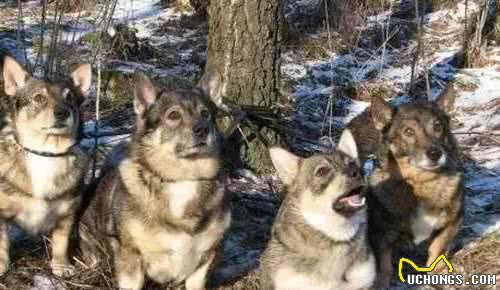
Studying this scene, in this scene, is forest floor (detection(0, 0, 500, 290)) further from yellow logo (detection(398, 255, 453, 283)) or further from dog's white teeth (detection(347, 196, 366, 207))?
dog's white teeth (detection(347, 196, 366, 207))

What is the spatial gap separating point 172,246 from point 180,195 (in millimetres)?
331

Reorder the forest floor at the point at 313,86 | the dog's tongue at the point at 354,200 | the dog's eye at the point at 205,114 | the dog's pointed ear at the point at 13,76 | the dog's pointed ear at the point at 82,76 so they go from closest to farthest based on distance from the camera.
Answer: the dog's tongue at the point at 354,200, the dog's eye at the point at 205,114, the dog's pointed ear at the point at 13,76, the dog's pointed ear at the point at 82,76, the forest floor at the point at 313,86

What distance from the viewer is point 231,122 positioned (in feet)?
21.6

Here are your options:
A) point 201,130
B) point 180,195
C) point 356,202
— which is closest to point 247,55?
point 201,130

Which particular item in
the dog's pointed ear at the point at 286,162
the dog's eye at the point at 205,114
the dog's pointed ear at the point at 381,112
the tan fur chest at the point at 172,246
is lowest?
the tan fur chest at the point at 172,246

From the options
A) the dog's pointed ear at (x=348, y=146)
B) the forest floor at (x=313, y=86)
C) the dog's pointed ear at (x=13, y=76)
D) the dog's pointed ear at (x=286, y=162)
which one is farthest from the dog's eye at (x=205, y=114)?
the dog's pointed ear at (x=13, y=76)

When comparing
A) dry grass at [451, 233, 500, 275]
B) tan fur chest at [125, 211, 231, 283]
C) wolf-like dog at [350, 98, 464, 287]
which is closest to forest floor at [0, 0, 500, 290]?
dry grass at [451, 233, 500, 275]

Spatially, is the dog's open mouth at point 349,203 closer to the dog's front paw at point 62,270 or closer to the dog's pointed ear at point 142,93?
the dog's pointed ear at point 142,93

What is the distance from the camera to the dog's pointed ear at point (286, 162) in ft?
16.1

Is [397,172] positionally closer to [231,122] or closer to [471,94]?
[231,122]

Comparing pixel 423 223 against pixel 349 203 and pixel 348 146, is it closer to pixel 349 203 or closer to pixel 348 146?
pixel 348 146

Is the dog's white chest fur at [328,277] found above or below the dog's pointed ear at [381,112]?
below

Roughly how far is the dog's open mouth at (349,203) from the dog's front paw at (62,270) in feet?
6.78

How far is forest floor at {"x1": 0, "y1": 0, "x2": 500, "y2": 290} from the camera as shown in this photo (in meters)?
5.54
